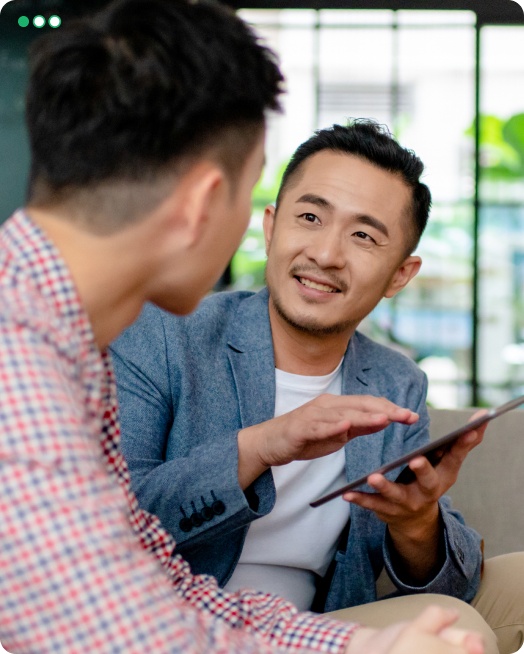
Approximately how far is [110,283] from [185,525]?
633 millimetres

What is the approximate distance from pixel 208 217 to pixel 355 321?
36.1 inches

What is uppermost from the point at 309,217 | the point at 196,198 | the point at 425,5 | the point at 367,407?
the point at 425,5

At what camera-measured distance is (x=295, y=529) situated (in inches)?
66.4

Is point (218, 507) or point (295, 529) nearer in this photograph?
point (218, 507)

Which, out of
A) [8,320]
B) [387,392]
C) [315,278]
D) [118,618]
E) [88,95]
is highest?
[88,95]

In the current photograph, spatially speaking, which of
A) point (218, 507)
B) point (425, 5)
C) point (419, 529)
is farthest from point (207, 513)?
point (425, 5)

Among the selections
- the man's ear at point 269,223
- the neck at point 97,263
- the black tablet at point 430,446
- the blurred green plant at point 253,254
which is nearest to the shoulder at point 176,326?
the man's ear at point 269,223

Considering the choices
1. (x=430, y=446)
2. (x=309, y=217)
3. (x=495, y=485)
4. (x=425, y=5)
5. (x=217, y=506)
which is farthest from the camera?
(x=425, y=5)

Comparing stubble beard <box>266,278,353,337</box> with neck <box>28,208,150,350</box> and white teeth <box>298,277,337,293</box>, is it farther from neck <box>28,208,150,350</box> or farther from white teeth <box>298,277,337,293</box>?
neck <box>28,208,150,350</box>

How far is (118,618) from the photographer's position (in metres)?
0.74

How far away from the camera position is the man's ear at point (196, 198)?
91 centimetres

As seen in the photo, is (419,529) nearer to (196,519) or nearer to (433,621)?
(196,519)

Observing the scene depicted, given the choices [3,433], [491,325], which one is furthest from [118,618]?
[491,325]

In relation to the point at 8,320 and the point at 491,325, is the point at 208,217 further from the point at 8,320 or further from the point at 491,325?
the point at 491,325
